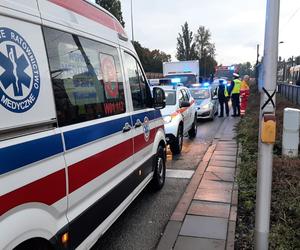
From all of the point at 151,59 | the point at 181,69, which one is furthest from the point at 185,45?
the point at 181,69

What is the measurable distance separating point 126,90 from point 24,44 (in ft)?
6.93

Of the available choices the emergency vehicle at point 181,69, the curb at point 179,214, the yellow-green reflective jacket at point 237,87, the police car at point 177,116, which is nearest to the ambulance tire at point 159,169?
the curb at point 179,214

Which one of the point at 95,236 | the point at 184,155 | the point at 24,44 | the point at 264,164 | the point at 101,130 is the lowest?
the point at 184,155

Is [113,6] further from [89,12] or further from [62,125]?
[62,125]

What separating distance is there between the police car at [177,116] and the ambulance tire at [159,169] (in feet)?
8.69

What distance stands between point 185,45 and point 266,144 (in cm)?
8970

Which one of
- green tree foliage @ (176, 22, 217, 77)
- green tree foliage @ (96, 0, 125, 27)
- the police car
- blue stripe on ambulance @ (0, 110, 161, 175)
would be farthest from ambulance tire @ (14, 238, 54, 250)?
green tree foliage @ (176, 22, 217, 77)

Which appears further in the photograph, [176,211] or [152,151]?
[152,151]

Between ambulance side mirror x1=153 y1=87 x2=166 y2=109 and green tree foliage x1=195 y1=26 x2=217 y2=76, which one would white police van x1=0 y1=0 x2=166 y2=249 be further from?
green tree foliage x1=195 y1=26 x2=217 y2=76

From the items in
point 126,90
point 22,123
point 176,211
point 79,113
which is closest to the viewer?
point 22,123

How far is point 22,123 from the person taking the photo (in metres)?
2.41

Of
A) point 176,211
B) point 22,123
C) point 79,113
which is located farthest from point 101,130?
point 176,211

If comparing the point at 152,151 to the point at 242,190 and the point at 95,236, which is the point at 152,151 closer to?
the point at 242,190

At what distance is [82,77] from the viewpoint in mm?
3373
